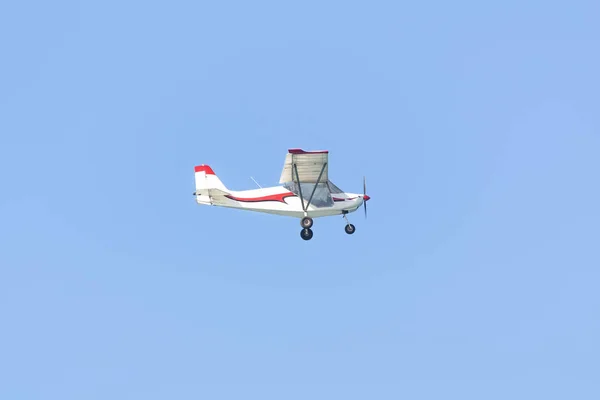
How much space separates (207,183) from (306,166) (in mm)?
4345

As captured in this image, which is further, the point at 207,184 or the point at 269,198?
the point at 269,198

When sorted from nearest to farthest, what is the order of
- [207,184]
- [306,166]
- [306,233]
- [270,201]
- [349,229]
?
[306,166] < [207,184] < [306,233] < [270,201] < [349,229]

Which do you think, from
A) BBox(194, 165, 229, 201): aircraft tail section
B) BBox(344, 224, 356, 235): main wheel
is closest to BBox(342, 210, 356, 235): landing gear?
BBox(344, 224, 356, 235): main wheel

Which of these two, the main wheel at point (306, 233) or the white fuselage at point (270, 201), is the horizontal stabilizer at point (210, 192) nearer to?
the white fuselage at point (270, 201)

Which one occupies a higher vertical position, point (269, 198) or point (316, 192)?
point (316, 192)

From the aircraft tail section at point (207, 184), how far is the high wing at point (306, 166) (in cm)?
260

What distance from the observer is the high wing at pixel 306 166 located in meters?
46.9

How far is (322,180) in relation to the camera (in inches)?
1917

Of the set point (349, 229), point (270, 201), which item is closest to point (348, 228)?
point (349, 229)

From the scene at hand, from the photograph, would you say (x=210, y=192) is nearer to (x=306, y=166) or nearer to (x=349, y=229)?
(x=306, y=166)

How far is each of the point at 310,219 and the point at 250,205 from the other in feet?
8.60

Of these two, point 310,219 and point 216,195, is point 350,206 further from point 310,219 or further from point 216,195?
point 216,195

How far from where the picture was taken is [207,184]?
48688 millimetres

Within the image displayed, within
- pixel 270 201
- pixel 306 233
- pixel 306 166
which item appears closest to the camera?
pixel 306 166
